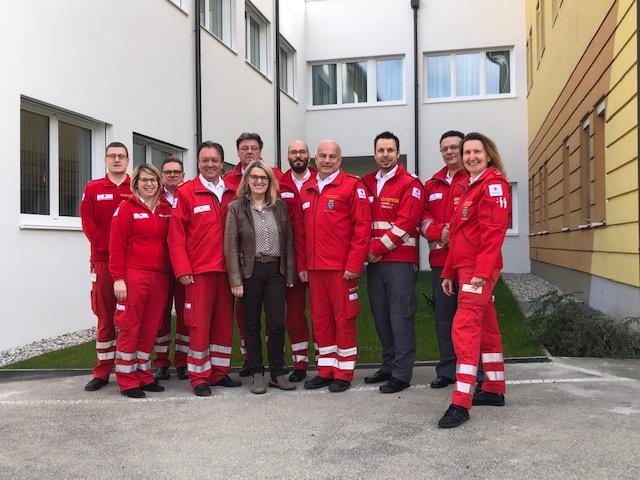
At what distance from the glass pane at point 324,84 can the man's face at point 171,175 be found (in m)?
14.7

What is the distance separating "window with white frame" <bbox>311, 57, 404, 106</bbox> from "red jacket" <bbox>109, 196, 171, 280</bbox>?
1502 centimetres

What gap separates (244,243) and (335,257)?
76 cm

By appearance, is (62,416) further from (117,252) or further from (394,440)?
(394,440)

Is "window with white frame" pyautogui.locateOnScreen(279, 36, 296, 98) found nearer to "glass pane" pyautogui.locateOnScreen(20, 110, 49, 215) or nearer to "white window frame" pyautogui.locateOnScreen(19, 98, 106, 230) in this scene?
"white window frame" pyautogui.locateOnScreen(19, 98, 106, 230)

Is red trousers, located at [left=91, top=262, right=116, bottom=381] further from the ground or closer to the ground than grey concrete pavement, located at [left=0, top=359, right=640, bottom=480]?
further from the ground

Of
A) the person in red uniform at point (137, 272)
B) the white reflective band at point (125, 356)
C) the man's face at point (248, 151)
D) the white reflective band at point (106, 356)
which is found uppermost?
the man's face at point (248, 151)

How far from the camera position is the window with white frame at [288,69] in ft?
60.6

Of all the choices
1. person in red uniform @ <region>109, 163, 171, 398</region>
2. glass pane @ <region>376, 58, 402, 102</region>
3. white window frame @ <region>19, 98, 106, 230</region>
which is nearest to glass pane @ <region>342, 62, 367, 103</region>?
glass pane @ <region>376, 58, 402, 102</region>

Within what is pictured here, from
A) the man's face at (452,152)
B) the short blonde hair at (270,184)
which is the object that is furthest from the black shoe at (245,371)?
the man's face at (452,152)

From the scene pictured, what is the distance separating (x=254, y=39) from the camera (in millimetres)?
16078

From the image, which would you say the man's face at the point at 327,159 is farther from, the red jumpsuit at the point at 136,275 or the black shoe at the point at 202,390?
the black shoe at the point at 202,390

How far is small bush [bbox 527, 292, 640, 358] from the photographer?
6.40 metres

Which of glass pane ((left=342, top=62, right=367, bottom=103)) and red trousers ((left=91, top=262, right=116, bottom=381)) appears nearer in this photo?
red trousers ((left=91, top=262, right=116, bottom=381))

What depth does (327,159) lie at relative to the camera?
5.32 meters
